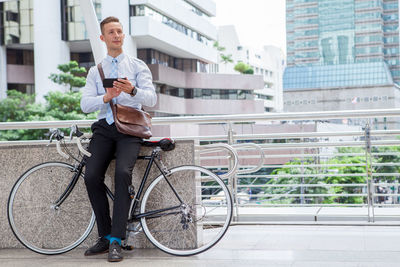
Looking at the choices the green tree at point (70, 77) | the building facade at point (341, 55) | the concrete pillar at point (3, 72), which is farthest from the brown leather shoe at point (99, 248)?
the building facade at point (341, 55)

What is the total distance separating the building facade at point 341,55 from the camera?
11075cm

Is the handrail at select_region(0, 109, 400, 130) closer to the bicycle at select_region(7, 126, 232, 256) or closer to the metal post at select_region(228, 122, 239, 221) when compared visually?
the metal post at select_region(228, 122, 239, 221)

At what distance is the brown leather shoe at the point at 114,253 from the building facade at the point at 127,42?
1535 inches

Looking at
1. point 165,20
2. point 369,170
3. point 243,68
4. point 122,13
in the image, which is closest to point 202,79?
point 165,20

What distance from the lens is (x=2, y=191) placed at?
441 centimetres

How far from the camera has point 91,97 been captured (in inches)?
152

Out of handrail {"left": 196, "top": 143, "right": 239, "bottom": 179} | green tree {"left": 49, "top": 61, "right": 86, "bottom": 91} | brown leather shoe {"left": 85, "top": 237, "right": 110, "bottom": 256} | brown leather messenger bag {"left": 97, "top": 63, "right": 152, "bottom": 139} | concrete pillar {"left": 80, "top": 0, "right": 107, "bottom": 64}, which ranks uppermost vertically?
green tree {"left": 49, "top": 61, "right": 86, "bottom": 91}

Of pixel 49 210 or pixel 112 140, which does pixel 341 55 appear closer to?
pixel 49 210

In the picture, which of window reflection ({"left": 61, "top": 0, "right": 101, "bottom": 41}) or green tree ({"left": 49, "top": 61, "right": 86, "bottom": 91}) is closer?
green tree ({"left": 49, "top": 61, "right": 86, "bottom": 91})

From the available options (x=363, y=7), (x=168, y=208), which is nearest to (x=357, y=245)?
(x=168, y=208)

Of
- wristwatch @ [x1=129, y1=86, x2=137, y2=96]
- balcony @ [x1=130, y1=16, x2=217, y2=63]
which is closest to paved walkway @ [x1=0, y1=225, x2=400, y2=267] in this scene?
wristwatch @ [x1=129, y1=86, x2=137, y2=96]

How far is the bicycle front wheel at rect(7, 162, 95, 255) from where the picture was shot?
4.21 m

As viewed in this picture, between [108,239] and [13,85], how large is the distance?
43088 mm

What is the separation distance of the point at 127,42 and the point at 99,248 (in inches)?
1564
